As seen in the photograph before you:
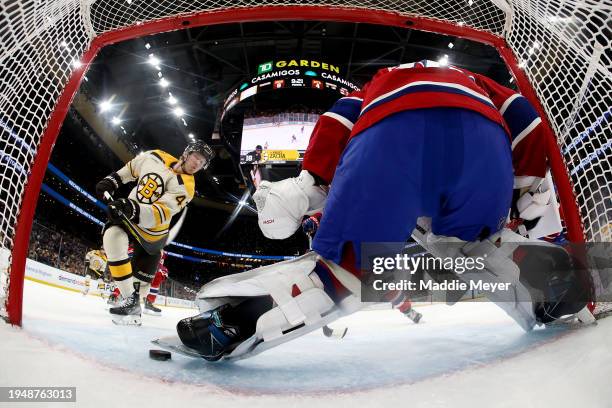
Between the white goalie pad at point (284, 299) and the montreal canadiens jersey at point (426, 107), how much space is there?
0.19 meters

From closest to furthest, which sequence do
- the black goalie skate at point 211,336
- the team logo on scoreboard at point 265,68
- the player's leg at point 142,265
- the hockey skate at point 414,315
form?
the black goalie skate at point 211,336 < the hockey skate at point 414,315 < the player's leg at point 142,265 < the team logo on scoreboard at point 265,68

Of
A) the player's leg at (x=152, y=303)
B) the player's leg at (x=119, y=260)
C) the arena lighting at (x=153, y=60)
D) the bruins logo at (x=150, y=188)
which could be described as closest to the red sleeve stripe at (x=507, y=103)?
the player's leg at (x=119, y=260)

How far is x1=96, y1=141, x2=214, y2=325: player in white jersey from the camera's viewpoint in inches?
75.5

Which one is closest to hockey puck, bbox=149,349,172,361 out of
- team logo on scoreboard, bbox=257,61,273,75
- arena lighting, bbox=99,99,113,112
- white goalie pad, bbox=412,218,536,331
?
white goalie pad, bbox=412,218,536,331

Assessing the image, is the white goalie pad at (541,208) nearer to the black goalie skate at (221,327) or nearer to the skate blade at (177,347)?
A: the black goalie skate at (221,327)

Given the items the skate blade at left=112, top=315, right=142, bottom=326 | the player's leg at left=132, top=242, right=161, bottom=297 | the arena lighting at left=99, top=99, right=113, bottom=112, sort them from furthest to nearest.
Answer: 1. the arena lighting at left=99, top=99, right=113, bottom=112
2. the player's leg at left=132, top=242, right=161, bottom=297
3. the skate blade at left=112, top=315, right=142, bottom=326

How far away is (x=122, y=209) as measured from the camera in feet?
6.17

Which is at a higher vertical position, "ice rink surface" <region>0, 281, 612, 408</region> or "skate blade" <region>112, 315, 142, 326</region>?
A: "ice rink surface" <region>0, 281, 612, 408</region>

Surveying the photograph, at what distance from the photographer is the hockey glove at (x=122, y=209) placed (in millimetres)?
1860

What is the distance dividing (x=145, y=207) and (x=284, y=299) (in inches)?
68.0

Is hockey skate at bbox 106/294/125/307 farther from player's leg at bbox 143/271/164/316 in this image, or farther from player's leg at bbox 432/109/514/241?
player's leg at bbox 432/109/514/241

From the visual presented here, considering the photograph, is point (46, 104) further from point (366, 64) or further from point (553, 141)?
point (366, 64)

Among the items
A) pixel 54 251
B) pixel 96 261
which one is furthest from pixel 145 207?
pixel 54 251

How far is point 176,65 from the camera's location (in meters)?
7.96
